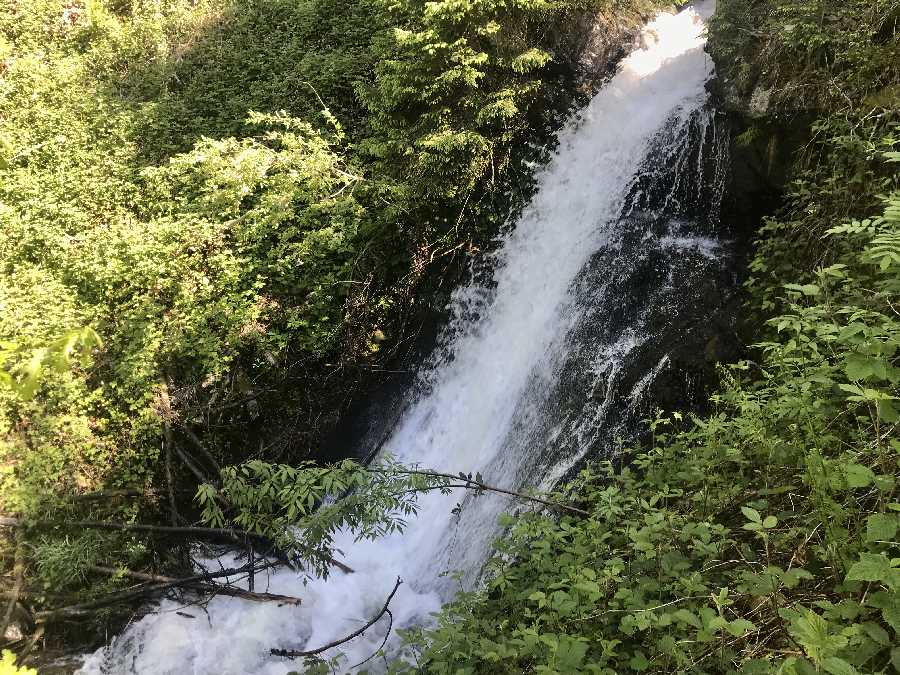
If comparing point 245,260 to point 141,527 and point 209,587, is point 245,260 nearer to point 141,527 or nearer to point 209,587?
point 141,527

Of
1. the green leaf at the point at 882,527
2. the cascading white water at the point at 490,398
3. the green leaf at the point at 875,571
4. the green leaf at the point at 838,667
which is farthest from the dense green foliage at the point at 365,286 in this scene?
→ the cascading white water at the point at 490,398

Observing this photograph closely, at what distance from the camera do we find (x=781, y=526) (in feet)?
8.21

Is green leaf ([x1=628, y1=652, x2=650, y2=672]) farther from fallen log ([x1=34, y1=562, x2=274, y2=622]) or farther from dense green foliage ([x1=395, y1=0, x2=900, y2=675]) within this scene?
fallen log ([x1=34, y1=562, x2=274, y2=622])

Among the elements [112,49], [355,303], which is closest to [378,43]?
[355,303]

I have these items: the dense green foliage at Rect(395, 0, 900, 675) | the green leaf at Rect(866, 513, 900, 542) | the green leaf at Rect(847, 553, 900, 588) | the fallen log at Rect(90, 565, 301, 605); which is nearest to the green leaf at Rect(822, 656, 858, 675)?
the dense green foliage at Rect(395, 0, 900, 675)

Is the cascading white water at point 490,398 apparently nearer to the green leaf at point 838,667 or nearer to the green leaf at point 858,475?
the green leaf at point 858,475

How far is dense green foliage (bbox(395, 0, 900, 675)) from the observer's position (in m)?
1.84

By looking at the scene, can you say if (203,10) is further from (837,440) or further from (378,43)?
(837,440)

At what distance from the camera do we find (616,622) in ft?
8.55

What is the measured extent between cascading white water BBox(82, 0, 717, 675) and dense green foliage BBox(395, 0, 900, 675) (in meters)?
1.57

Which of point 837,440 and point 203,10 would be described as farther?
point 203,10

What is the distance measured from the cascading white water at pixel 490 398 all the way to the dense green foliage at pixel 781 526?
61.7 inches

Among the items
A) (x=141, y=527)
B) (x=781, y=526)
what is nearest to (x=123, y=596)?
(x=141, y=527)

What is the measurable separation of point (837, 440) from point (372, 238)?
6266mm
